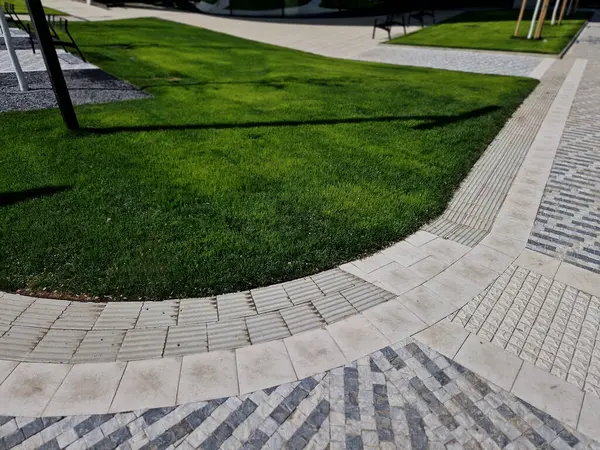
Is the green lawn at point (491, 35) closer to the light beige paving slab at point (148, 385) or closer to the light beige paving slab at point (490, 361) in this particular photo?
the light beige paving slab at point (490, 361)

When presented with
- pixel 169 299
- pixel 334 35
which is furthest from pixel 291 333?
pixel 334 35

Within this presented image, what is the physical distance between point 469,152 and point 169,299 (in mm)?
6430

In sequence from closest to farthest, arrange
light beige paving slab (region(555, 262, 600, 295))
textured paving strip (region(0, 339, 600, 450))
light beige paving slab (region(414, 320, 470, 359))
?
textured paving strip (region(0, 339, 600, 450)) → light beige paving slab (region(414, 320, 470, 359)) → light beige paving slab (region(555, 262, 600, 295))

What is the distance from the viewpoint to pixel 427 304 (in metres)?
4.30

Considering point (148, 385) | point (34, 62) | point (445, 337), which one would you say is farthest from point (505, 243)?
point (34, 62)

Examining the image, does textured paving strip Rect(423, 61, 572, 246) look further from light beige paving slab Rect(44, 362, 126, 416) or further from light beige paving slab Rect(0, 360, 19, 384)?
light beige paving slab Rect(0, 360, 19, 384)

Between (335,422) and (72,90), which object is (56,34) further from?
(335,422)

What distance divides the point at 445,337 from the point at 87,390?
124 inches

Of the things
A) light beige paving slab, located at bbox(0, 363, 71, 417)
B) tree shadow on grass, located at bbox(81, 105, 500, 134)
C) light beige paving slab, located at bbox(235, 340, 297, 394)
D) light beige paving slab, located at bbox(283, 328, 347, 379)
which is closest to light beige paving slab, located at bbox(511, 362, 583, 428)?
light beige paving slab, located at bbox(283, 328, 347, 379)

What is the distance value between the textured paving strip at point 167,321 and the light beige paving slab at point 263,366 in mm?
112

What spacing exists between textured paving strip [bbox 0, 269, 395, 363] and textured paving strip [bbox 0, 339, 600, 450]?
61 centimetres

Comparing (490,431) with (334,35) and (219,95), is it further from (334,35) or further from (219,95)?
(334,35)

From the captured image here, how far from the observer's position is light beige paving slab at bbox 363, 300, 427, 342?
12.9 ft

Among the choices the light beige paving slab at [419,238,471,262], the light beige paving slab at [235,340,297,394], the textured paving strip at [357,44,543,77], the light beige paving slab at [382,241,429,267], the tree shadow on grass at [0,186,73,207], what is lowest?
the light beige paving slab at [419,238,471,262]
